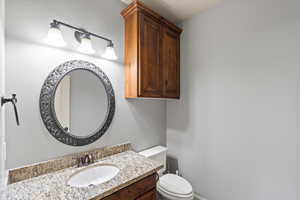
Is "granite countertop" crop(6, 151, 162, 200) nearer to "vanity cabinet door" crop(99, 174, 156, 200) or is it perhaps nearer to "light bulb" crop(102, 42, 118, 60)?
"vanity cabinet door" crop(99, 174, 156, 200)

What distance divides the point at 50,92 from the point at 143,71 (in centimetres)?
90

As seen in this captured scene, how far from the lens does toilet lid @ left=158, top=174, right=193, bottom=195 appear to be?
1.48 m

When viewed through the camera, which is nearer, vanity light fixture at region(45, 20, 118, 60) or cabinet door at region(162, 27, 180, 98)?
vanity light fixture at region(45, 20, 118, 60)

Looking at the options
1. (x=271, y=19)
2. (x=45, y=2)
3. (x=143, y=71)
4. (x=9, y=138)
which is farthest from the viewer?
(x=143, y=71)

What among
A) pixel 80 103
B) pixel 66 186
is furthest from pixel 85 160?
pixel 80 103

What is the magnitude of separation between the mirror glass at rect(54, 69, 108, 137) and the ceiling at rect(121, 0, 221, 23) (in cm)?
110

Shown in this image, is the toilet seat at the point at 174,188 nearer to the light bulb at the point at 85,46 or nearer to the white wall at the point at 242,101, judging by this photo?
the white wall at the point at 242,101

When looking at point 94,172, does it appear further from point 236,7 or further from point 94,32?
point 236,7

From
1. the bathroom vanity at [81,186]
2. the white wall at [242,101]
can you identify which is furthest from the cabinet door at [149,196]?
the white wall at [242,101]

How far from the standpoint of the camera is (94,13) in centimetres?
142

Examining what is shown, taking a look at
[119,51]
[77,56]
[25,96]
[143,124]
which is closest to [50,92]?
[25,96]

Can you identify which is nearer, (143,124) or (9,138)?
(9,138)

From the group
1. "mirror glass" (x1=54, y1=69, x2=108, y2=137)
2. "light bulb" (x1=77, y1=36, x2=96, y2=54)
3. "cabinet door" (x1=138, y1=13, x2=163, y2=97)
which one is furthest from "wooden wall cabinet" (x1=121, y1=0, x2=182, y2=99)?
"light bulb" (x1=77, y1=36, x2=96, y2=54)

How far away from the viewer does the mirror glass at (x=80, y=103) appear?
1226mm
